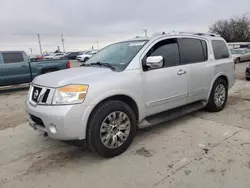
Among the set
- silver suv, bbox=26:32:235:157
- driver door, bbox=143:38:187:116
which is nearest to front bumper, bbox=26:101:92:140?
silver suv, bbox=26:32:235:157

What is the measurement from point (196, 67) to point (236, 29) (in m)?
57.2

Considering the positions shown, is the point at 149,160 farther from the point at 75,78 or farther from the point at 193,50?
the point at 193,50

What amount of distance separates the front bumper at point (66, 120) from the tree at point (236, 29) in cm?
5828

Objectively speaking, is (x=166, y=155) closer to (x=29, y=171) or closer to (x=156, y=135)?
(x=156, y=135)

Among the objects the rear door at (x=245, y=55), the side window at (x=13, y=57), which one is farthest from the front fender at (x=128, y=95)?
the rear door at (x=245, y=55)

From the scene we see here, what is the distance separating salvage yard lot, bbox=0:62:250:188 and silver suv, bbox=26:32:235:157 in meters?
0.33

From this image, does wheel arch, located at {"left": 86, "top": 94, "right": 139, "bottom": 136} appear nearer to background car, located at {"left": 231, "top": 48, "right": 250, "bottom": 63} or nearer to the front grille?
the front grille

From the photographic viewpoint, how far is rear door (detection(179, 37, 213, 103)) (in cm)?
448

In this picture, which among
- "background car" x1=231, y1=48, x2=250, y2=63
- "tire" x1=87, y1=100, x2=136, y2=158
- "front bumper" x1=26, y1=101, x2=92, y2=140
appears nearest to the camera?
"front bumper" x1=26, y1=101, x2=92, y2=140

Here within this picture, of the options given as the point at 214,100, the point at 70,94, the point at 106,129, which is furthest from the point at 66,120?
the point at 214,100

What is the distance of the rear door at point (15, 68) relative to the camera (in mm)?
9680

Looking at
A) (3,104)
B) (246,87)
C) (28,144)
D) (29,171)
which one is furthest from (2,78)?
(246,87)

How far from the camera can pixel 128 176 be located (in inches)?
114

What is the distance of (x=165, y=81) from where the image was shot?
400 centimetres
